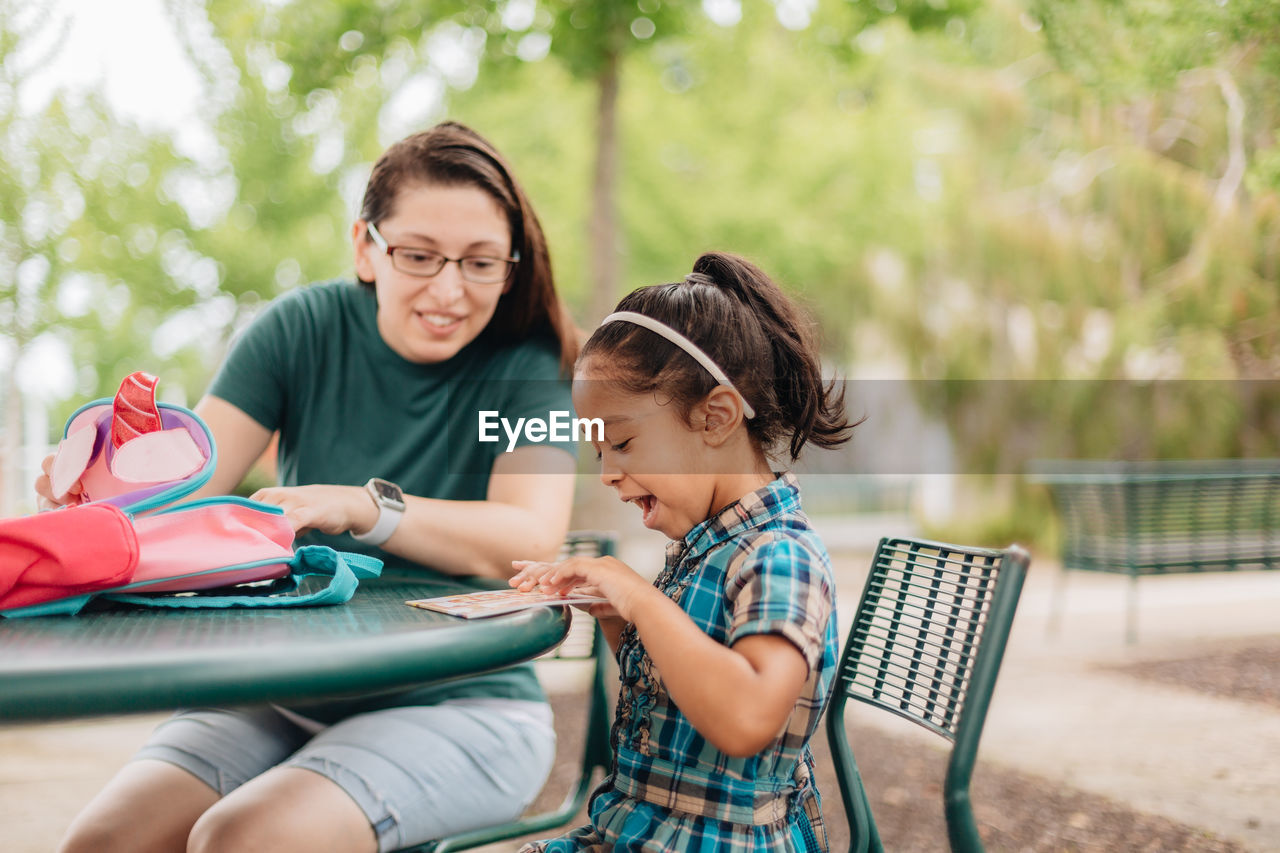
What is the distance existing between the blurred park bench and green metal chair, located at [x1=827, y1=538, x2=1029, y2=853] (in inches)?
166

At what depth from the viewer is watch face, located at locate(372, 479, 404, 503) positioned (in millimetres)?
1547

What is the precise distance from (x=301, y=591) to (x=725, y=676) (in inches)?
25.1

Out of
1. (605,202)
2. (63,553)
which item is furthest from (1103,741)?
(605,202)

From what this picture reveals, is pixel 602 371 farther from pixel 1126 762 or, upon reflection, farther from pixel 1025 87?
pixel 1025 87

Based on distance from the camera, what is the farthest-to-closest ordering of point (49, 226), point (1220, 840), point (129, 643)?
point (49, 226) < point (1220, 840) < point (129, 643)

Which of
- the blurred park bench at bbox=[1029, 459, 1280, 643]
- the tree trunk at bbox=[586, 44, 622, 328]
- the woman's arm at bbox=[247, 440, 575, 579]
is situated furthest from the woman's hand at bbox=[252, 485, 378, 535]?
the blurred park bench at bbox=[1029, 459, 1280, 643]

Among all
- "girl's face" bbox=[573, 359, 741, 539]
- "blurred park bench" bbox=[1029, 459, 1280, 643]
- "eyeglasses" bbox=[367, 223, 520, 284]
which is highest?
"eyeglasses" bbox=[367, 223, 520, 284]

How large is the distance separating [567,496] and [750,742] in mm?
728

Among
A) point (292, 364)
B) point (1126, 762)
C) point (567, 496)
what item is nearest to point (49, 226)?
point (292, 364)

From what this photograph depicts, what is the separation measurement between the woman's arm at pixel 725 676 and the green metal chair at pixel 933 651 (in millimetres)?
284

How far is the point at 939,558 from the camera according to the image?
4.80ft

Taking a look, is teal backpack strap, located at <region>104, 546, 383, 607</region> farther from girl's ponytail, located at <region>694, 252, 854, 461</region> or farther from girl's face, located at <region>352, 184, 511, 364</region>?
girl's ponytail, located at <region>694, 252, 854, 461</region>

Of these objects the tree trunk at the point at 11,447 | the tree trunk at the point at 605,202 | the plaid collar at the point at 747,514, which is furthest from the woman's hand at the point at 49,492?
the tree trunk at the point at 11,447

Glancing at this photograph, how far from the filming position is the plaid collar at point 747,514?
51.5 inches
